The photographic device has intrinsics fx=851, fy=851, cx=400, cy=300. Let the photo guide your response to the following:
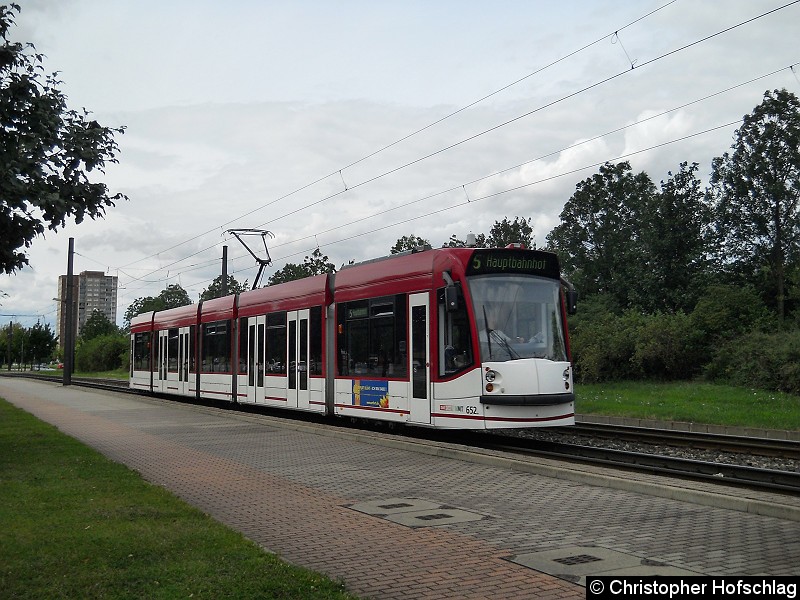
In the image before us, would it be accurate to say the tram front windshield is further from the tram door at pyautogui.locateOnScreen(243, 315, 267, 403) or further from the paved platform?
the tram door at pyautogui.locateOnScreen(243, 315, 267, 403)

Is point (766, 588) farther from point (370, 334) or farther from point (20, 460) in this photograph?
point (370, 334)

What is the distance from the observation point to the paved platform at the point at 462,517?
6.23 m

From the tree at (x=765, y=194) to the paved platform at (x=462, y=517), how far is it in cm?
3858

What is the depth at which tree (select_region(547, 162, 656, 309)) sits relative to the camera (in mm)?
59000

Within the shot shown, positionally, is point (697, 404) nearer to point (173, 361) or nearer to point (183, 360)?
point (183, 360)

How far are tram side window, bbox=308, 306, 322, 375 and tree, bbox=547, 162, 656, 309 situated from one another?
131 ft

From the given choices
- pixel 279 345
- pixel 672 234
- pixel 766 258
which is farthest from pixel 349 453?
pixel 672 234

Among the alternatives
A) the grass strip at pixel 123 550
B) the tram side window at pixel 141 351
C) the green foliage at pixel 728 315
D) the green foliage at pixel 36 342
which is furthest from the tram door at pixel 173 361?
the green foliage at pixel 36 342

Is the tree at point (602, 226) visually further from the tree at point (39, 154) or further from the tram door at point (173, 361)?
the tree at point (39, 154)

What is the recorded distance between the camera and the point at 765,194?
47219mm

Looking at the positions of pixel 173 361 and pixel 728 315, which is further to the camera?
pixel 728 315

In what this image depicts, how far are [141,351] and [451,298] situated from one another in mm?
25315

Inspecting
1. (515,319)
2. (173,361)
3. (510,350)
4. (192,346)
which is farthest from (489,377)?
(173,361)

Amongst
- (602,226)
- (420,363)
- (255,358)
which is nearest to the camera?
(420,363)
